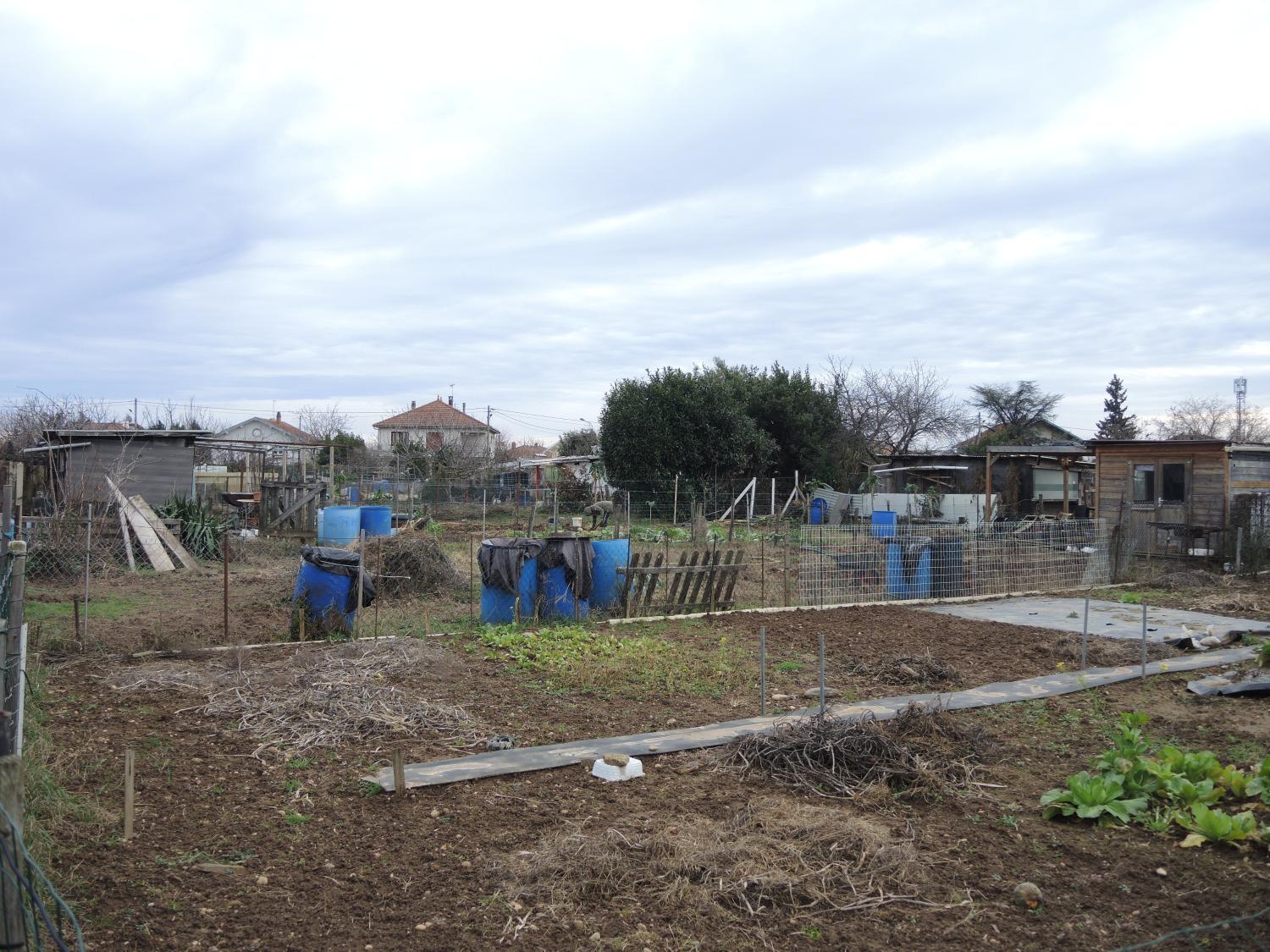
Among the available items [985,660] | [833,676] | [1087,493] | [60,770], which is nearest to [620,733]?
[833,676]

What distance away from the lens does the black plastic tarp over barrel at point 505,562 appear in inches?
460

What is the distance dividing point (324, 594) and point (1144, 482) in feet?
59.9

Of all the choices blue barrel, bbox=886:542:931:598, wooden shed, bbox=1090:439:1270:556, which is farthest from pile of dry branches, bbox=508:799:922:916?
wooden shed, bbox=1090:439:1270:556

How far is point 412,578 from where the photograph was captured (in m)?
14.7

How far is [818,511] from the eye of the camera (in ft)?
100

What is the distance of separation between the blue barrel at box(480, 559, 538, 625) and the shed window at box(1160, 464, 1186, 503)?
50.8 feet

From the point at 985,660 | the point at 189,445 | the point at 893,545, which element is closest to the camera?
the point at 985,660

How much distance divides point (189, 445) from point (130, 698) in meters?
16.4

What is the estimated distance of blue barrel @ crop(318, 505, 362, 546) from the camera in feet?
66.5

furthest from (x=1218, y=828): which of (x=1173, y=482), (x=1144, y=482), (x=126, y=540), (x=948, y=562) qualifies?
(x=1144, y=482)

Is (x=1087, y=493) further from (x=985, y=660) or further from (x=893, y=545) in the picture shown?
(x=985, y=660)

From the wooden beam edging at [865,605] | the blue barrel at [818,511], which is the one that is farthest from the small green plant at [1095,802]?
the blue barrel at [818,511]

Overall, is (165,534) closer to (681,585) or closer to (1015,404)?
(681,585)

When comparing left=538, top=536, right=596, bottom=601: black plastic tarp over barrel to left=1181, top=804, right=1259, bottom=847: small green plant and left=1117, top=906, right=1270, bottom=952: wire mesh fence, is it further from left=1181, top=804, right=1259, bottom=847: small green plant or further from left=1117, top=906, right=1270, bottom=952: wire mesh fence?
left=1117, top=906, right=1270, bottom=952: wire mesh fence
